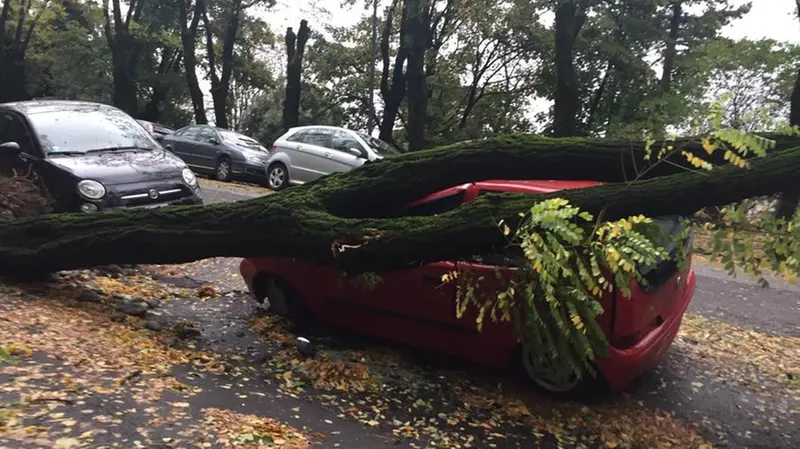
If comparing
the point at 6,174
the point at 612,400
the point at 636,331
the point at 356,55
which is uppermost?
the point at 356,55

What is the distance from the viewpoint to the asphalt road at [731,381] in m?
4.28

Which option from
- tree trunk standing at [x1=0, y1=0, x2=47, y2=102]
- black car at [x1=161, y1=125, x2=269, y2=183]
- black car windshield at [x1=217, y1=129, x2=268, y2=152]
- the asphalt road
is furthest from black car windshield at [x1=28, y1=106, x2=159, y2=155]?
tree trunk standing at [x1=0, y1=0, x2=47, y2=102]

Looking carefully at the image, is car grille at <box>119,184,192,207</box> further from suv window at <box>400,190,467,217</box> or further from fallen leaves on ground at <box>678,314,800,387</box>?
fallen leaves on ground at <box>678,314,800,387</box>

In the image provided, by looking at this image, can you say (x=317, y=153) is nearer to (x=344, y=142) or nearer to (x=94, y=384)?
(x=344, y=142)

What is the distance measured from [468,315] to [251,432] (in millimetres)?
1862

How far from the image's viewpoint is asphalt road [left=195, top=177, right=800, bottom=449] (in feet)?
14.1

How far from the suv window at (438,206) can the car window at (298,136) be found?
10.1 metres

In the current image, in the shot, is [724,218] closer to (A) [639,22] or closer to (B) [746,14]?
(A) [639,22]

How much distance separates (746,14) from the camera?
78.8ft

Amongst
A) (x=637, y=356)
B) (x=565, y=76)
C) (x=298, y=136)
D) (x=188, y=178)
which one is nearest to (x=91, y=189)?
(x=188, y=178)

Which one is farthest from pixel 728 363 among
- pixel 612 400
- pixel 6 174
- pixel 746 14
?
pixel 746 14

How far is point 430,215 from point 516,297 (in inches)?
47.0

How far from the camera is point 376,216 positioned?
18.0 ft

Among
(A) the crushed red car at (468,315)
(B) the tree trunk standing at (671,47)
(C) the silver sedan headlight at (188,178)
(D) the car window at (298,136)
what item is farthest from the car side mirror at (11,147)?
(B) the tree trunk standing at (671,47)
